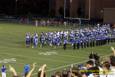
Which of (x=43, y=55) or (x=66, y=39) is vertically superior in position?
(x=66, y=39)

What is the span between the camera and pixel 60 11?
200 ft

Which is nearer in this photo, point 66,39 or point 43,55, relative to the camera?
point 43,55

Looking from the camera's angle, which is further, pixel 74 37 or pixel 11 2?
pixel 11 2

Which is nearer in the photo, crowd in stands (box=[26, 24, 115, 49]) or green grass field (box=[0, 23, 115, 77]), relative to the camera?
green grass field (box=[0, 23, 115, 77])

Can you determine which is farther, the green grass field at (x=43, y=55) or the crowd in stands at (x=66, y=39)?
the crowd in stands at (x=66, y=39)

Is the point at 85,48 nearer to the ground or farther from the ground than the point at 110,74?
nearer to the ground

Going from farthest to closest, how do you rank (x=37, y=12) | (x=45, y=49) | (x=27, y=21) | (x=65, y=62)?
1. (x=37, y=12)
2. (x=27, y=21)
3. (x=45, y=49)
4. (x=65, y=62)

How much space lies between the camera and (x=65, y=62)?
22547 mm

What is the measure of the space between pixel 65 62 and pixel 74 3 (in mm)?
39128

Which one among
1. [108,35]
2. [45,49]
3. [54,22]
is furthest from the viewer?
[54,22]

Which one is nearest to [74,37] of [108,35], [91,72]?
[108,35]

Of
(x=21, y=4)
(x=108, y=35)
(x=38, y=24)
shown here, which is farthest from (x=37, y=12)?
(x=108, y=35)

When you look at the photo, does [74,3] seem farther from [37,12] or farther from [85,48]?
[85,48]

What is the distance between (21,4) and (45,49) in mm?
43023
